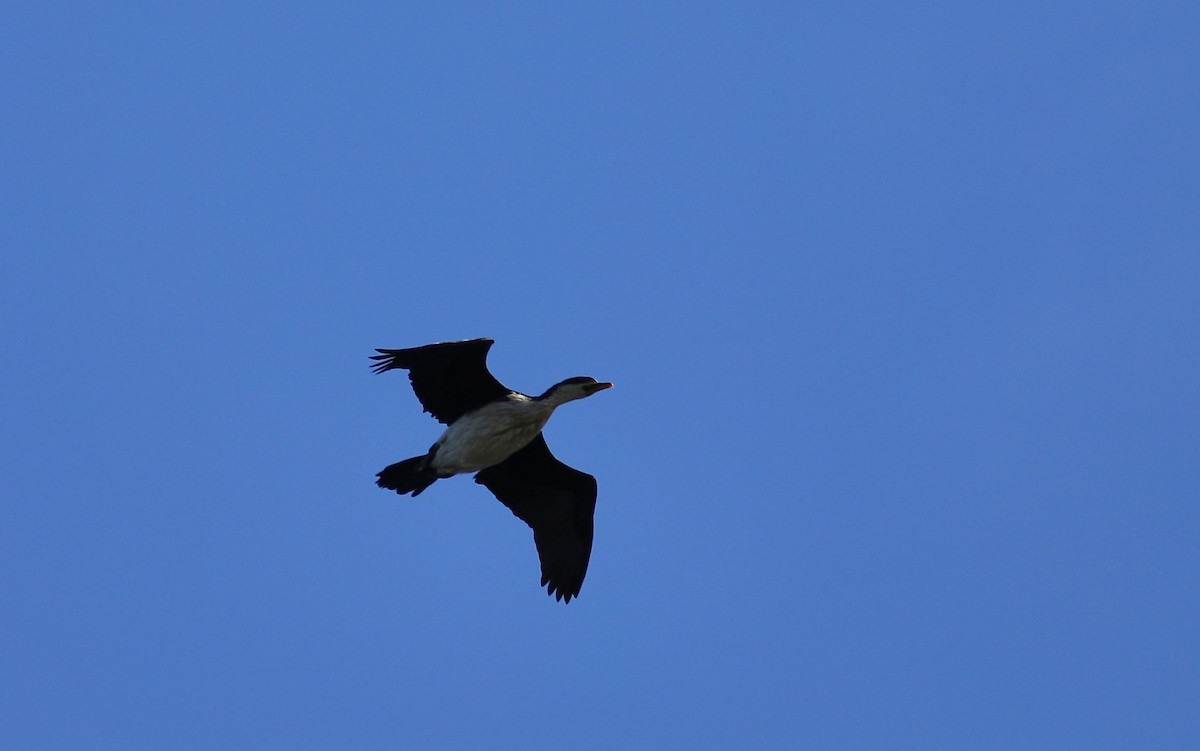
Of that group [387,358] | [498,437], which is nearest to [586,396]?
[498,437]

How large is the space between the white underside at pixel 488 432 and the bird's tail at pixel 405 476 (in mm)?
180

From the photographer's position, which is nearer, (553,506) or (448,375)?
(448,375)

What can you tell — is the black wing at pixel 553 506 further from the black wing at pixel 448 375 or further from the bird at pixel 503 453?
the black wing at pixel 448 375

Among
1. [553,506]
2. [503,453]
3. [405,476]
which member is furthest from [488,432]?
[553,506]

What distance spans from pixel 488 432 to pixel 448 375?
33.0 inches

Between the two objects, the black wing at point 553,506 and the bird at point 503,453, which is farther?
the black wing at point 553,506

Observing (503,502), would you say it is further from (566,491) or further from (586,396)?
(586,396)

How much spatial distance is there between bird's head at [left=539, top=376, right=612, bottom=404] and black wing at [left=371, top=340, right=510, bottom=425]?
0.63 meters

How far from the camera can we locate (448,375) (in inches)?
666

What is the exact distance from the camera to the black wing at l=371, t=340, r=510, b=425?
53.8ft

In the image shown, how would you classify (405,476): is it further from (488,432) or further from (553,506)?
(553,506)

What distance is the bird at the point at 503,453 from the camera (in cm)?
1675

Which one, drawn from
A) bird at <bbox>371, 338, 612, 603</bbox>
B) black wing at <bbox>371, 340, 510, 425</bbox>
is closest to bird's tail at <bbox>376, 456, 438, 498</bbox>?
bird at <bbox>371, 338, 612, 603</bbox>

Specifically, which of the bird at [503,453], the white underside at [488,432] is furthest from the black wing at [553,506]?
the white underside at [488,432]
